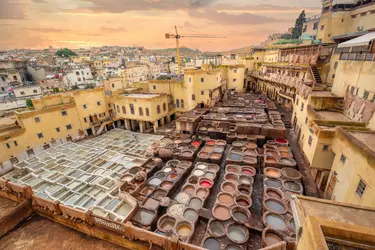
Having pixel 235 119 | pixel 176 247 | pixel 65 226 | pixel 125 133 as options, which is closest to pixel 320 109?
Result: pixel 235 119

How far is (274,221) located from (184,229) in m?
6.16

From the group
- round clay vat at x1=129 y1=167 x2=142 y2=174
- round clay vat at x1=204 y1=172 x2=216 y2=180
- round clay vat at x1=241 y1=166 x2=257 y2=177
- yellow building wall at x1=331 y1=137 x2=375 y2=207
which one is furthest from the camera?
round clay vat at x1=129 y1=167 x2=142 y2=174

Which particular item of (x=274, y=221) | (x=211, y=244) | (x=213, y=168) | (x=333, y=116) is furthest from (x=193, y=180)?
(x=333, y=116)

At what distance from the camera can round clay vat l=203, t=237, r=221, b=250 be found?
10445 millimetres

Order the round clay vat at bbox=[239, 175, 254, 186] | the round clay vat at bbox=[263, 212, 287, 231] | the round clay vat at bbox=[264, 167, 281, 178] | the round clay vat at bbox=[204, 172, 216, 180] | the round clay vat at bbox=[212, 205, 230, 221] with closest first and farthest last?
the round clay vat at bbox=[263, 212, 287, 231]
the round clay vat at bbox=[212, 205, 230, 221]
the round clay vat at bbox=[239, 175, 254, 186]
the round clay vat at bbox=[264, 167, 281, 178]
the round clay vat at bbox=[204, 172, 216, 180]

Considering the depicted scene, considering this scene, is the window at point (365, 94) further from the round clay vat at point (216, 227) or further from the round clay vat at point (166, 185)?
the round clay vat at point (166, 185)

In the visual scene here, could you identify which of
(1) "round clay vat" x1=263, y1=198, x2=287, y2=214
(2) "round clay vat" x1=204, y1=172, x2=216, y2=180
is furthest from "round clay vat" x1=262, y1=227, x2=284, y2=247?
(2) "round clay vat" x1=204, y1=172, x2=216, y2=180

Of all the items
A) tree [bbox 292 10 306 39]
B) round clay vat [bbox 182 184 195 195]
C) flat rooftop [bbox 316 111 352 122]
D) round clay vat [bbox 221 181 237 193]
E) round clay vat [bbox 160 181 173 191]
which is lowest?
round clay vat [bbox 182 184 195 195]

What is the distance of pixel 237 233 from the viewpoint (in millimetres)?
11344

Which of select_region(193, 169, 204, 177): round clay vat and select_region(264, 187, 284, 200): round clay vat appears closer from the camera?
select_region(264, 187, 284, 200): round clay vat

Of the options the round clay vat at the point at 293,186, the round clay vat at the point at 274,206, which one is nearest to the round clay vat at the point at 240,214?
the round clay vat at the point at 274,206

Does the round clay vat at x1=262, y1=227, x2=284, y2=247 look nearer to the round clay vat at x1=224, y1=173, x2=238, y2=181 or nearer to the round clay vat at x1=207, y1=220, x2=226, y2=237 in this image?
the round clay vat at x1=207, y1=220, x2=226, y2=237

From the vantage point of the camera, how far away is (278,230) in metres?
10.9

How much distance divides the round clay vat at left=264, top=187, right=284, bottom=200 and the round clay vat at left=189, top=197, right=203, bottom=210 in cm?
532
